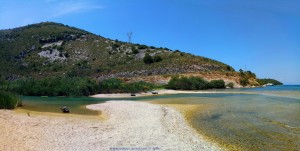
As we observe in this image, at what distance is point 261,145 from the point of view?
17.7 m

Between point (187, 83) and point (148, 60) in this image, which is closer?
point (187, 83)

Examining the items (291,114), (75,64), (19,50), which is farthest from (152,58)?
(291,114)

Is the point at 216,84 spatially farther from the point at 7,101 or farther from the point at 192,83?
the point at 7,101

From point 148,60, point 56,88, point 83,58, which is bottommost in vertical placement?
point 56,88

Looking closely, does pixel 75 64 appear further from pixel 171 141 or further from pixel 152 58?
pixel 171 141

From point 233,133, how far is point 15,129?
1289cm

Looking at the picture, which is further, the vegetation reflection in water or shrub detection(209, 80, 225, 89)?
shrub detection(209, 80, 225, 89)

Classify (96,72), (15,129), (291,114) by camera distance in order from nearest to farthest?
(15,129), (291,114), (96,72)

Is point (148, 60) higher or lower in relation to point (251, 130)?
higher

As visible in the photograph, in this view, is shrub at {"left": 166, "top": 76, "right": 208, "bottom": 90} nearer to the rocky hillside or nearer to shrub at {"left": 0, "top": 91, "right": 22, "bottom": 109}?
the rocky hillside

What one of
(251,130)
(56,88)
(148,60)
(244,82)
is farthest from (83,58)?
(251,130)

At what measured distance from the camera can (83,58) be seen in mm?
131125

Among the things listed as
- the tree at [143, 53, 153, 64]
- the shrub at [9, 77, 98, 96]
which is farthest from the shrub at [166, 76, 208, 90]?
the tree at [143, 53, 153, 64]

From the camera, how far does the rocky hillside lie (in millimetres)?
108562
